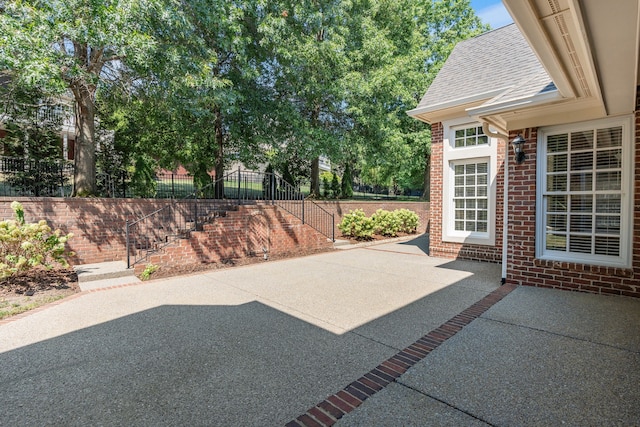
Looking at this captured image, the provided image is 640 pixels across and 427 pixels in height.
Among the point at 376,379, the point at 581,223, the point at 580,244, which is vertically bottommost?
the point at 376,379

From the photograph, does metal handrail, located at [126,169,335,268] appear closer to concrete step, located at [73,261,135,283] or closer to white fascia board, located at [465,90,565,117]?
concrete step, located at [73,261,135,283]

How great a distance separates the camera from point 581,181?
5422mm

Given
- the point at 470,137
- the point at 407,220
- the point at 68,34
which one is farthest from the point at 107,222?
the point at 407,220

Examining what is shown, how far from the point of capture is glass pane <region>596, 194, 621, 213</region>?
514 cm

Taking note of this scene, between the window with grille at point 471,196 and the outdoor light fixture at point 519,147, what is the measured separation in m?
2.30

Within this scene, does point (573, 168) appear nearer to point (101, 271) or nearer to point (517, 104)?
point (517, 104)

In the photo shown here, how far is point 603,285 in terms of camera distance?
515 cm

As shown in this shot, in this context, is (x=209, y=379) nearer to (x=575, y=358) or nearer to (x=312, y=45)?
(x=575, y=358)

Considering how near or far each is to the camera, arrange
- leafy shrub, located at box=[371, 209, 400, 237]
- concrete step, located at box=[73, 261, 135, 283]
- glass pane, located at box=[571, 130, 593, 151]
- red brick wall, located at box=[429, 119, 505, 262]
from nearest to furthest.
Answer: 1. glass pane, located at box=[571, 130, 593, 151]
2. concrete step, located at box=[73, 261, 135, 283]
3. red brick wall, located at box=[429, 119, 505, 262]
4. leafy shrub, located at box=[371, 209, 400, 237]

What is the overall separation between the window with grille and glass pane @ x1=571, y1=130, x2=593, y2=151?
2.62m

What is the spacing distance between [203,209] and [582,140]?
8.68m

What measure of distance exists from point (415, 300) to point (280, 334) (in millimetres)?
2331

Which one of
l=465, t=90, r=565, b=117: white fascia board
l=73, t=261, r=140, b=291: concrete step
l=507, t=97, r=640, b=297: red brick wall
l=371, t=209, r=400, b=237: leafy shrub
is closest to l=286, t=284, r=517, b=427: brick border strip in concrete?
l=507, t=97, r=640, b=297: red brick wall

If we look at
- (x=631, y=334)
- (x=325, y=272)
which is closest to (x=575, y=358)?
(x=631, y=334)
